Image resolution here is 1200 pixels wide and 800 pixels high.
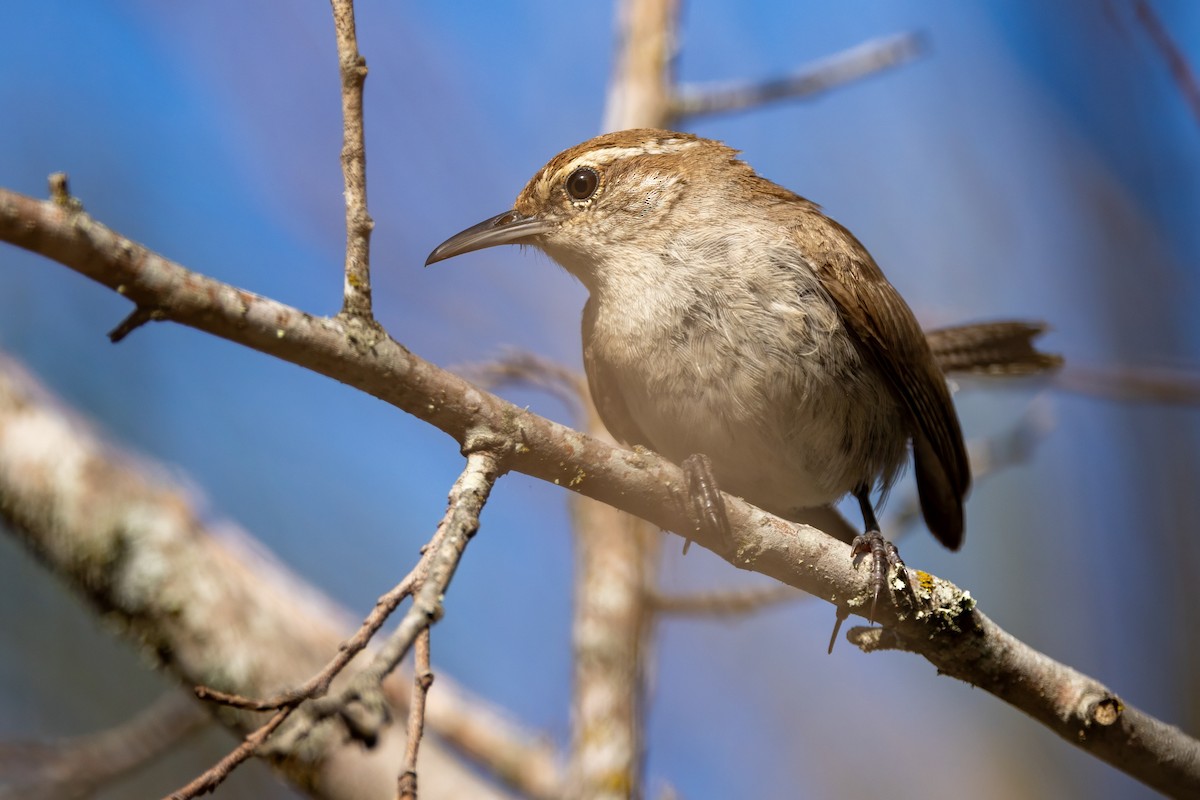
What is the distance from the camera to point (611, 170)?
13.8 ft

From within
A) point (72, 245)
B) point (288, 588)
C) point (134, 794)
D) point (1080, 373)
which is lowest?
point (134, 794)

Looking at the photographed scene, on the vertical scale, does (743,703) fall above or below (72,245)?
above

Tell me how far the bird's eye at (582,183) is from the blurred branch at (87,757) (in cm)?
250

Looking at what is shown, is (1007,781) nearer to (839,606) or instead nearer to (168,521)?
(839,606)

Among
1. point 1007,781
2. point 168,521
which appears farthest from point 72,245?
point 1007,781

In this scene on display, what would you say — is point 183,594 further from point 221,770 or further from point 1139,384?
point 1139,384

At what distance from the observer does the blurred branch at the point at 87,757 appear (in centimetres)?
Answer: 411

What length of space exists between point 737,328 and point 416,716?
84.5 inches

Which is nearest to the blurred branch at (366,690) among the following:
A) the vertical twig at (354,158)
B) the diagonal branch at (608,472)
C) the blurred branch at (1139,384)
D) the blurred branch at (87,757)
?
the diagonal branch at (608,472)

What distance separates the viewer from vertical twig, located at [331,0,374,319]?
221 centimetres

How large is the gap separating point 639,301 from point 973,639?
5.12 ft

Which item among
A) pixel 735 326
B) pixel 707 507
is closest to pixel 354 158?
pixel 707 507

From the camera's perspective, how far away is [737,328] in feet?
12.0

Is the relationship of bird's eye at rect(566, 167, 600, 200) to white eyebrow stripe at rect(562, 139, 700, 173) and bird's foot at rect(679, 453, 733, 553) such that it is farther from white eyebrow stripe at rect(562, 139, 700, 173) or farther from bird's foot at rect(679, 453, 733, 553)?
bird's foot at rect(679, 453, 733, 553)
